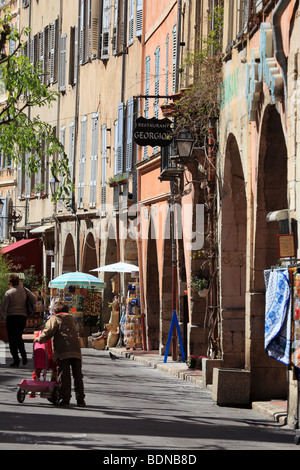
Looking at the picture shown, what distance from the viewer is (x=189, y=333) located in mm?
22672

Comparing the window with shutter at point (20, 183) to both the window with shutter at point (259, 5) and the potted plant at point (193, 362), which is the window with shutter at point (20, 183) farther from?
the window with shutter at point (259, 5)

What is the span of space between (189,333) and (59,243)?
17485 mm

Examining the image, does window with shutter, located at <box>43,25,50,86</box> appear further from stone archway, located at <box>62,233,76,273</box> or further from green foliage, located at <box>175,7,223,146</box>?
green foliage, located at <box>175,7,223,146</box>

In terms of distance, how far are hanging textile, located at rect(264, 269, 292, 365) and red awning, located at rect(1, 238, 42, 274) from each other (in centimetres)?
2833

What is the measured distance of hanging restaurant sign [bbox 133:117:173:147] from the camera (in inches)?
901

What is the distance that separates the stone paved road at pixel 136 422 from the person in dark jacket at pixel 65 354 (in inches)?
8.9

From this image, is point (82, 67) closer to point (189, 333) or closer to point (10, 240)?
point (10, 240)

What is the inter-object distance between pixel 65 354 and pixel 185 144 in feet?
23.2

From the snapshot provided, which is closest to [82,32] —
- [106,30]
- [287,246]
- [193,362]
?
[106,30]

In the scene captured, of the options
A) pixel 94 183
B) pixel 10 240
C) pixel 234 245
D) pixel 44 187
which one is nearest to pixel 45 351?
pixel 234 245

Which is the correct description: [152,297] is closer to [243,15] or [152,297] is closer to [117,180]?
[117,180]

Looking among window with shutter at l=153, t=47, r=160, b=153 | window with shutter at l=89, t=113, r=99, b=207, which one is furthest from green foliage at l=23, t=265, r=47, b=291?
window with shutter at l=153, t=47, r=160, b=153

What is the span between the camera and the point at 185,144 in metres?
20.6

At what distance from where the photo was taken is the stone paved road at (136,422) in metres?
10.8
